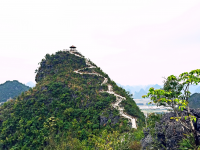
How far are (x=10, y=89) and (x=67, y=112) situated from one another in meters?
98.5

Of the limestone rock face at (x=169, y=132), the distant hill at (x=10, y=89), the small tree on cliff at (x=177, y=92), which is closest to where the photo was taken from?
the small tree on cliff at (x=177, y=92)

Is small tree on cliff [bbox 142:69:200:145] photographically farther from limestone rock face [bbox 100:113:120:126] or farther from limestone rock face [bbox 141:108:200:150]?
limestone rock face [bbox 100:113:120:126]

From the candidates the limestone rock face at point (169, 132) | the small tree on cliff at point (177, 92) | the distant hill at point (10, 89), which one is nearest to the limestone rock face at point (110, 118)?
the limestone rock face at point (169, 132)

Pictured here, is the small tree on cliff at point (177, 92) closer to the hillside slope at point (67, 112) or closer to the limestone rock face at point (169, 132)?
the limestone rock face at point (169, 132)

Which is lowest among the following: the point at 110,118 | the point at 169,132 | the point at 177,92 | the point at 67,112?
the point at 110,118

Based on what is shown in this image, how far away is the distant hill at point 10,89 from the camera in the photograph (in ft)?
315

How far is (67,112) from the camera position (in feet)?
95.8

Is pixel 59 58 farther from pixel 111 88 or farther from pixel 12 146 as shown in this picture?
pixel 12 146

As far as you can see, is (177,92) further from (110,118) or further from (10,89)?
(10,89)

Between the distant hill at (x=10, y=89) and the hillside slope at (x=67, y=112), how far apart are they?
251 feet

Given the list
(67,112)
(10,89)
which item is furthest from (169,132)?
(10,89)

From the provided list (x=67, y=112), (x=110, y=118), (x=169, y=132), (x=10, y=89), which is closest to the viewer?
(x=169, y=132)

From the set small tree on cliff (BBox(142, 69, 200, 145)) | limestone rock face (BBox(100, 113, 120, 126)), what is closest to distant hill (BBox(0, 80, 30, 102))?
limestone rock face (BBox(100, 113, 120, 126))

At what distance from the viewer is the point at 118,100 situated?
103 feet
